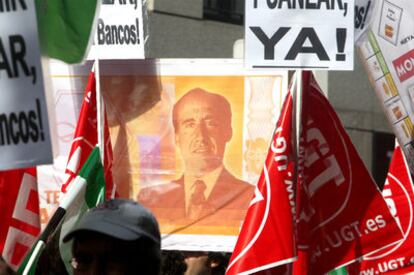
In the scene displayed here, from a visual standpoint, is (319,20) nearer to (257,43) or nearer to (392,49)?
(257,43)

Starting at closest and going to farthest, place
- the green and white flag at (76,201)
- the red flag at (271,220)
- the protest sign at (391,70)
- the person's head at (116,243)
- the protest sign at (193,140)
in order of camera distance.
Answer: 1. the person's head at (116,243)
2. the green and white flag at (76,201)
3. the red flag at (271,220)
4. the protest sign at (193,140)
5. the protest sign at (391,70)

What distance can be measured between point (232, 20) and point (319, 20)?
10580 millimetres

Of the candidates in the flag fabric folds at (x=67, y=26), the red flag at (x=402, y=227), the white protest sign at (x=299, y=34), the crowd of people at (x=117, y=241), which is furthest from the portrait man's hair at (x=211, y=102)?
the crowd of people at (x=117, y=241)

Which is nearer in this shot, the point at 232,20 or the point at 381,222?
the point at 381,222

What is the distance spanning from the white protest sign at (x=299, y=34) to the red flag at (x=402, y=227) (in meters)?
1.10

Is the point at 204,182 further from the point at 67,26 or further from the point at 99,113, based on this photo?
the point at 67,26

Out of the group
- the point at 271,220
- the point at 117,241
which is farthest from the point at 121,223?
the point at 271,220

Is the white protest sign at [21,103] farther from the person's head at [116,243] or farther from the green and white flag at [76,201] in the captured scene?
the green and white flag at [76,201]

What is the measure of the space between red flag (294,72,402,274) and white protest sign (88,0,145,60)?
1.17 meters

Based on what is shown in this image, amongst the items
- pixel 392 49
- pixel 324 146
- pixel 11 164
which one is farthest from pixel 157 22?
pixel 11 164

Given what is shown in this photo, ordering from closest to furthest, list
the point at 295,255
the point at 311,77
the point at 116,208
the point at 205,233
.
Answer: the point at 116,208 < the point at 295,255 < the point at 311,77 < the point at 205,233

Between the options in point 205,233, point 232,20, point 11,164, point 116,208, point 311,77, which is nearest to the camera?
point 116,208

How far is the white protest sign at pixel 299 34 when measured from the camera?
5.23 meters

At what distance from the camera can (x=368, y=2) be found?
242 inches
